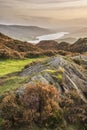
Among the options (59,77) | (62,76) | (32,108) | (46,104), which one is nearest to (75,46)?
(62,76)

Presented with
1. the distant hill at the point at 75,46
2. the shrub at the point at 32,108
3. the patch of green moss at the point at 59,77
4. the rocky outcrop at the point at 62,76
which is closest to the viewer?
the shrub at the point at 32,108

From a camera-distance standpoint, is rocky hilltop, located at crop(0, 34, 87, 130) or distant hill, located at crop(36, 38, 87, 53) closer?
rocky hilltop, located at crop(0, 34, 87, 130)

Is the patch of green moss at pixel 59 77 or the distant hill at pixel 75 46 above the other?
the patch of green moss at pixel 59 77

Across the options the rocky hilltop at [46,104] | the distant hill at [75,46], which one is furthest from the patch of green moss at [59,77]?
the distant hill at [75,46]

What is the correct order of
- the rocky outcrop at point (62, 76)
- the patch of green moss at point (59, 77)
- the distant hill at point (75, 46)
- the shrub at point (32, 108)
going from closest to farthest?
the shrub at point (32, 108), the rocky outcrop at point (62, 76), the patch of green moss at point (59, 77), the distant hill at point (75, 46)

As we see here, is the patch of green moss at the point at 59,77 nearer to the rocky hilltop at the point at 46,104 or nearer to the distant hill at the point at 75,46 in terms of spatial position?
the rocky hilltop at the point at 46,104

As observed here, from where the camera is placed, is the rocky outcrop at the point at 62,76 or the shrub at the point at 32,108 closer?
the shrub at the point at 32,108

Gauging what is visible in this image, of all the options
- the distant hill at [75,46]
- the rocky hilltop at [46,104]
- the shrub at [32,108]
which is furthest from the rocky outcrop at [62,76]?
the distant hill at [75,46]

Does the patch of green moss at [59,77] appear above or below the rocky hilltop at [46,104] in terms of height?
above

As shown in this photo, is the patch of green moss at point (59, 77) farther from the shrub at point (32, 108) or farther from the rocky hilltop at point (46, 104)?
the shrub at point (32, 108)

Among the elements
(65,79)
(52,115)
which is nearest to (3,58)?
(65,79)

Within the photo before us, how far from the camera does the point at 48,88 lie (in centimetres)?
1603

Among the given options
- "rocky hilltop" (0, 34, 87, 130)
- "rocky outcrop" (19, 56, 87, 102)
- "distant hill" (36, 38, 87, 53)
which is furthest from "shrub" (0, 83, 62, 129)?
"distant hill" (36, 38, 87, 53)

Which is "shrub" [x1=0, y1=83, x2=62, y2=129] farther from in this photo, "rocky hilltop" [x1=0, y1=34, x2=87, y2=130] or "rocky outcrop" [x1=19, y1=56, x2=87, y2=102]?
"rocky outcrop" [x1=19, y1=56, x2=87, y2=102]
